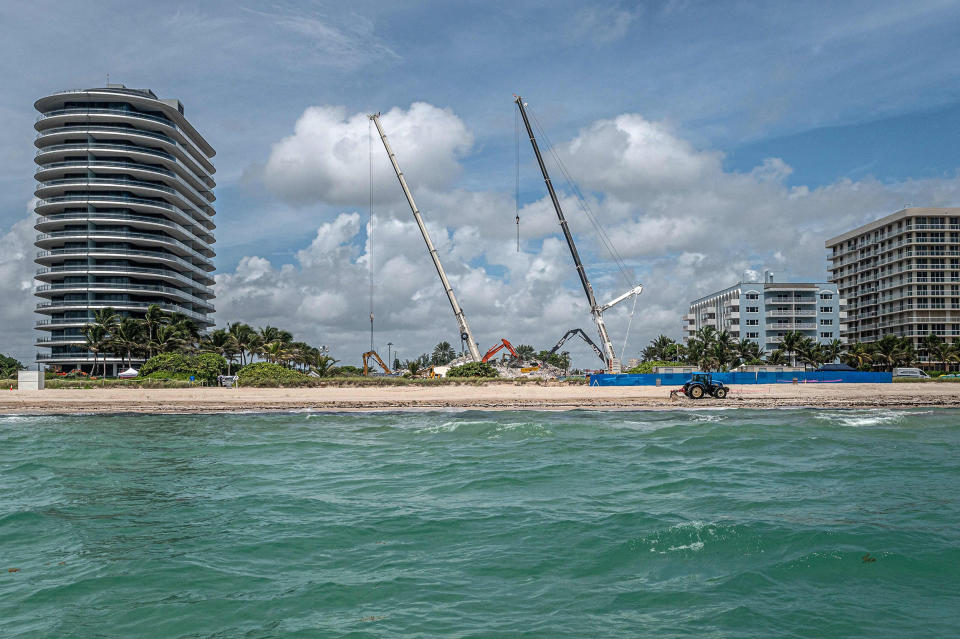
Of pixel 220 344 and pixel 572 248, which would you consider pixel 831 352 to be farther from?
pixel 220 344

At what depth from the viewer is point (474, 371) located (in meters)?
72.8

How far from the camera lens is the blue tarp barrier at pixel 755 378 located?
62.6 meters

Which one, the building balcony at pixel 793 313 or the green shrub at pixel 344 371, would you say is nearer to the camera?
the green shrub at pixel 344 371

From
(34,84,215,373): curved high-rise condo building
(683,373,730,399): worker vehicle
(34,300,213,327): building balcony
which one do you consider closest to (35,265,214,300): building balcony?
(34,84,215,373): curved high-rise condo building

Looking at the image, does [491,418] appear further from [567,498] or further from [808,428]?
[567,498]

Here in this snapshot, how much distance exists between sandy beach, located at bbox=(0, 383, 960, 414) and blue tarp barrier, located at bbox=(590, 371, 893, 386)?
2.83 metres

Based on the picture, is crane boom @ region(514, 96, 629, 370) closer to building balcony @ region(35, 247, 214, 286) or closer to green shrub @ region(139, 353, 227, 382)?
green shrub @ region(139, 353, 227, 382)

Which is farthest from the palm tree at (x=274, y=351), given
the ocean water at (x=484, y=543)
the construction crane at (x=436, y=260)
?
the ocean water at (x=484, y=543)

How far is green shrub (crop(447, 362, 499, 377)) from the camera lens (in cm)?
7238

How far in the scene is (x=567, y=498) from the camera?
15844mm

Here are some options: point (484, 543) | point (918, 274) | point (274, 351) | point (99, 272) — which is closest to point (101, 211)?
point (99, 272)

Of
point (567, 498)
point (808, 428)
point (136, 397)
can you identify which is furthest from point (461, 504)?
point (136, 397)

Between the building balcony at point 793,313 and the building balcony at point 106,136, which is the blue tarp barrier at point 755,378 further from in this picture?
the building balcony at point 106,136

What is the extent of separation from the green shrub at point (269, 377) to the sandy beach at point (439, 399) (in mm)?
2435
